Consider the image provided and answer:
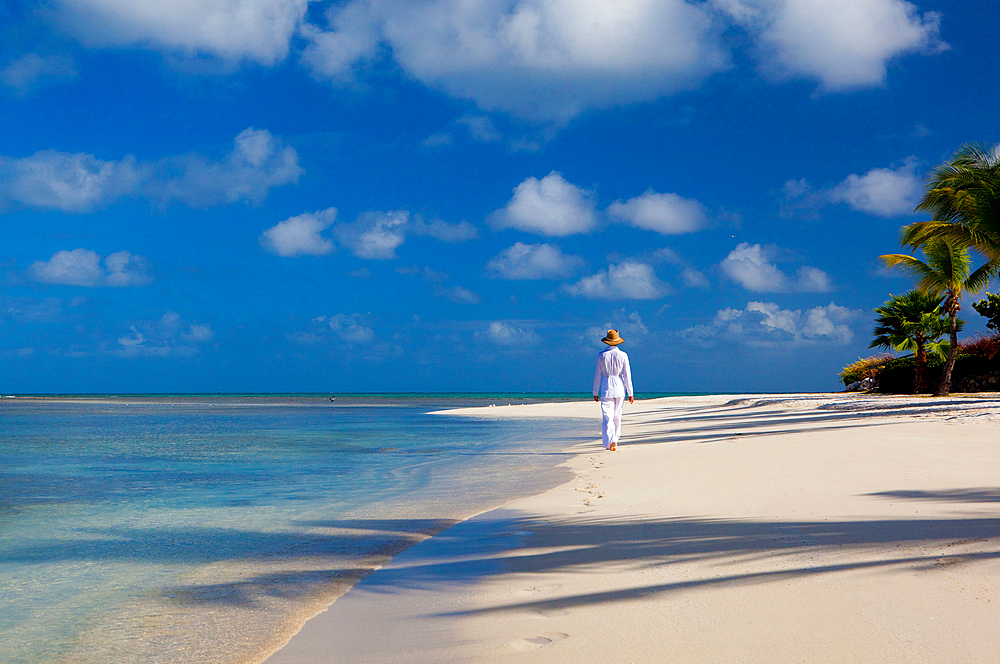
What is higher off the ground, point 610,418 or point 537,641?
point 610,418

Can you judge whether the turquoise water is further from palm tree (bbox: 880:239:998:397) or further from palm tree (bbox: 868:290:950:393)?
palm tree (bbox: 868:290:950:393)

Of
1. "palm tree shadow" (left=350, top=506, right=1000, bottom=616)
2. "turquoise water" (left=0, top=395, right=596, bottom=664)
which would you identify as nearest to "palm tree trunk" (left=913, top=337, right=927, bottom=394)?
"turquoise water" (left=0, top=395, right=596, bottom=664)

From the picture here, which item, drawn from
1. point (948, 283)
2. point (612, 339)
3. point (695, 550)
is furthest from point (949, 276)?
point (695, 550)

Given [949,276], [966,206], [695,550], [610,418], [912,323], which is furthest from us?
[912,323]

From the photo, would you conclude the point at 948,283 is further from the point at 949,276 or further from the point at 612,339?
the point at 612,339

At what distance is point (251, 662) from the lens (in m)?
3.29

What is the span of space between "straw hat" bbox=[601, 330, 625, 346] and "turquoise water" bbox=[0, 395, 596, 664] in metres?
2.22

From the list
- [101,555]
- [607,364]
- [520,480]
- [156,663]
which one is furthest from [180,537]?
[607,364]

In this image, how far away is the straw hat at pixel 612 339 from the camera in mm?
13009

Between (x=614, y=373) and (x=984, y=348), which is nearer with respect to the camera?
(x=614, y=373)

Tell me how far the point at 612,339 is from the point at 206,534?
8.19 metres

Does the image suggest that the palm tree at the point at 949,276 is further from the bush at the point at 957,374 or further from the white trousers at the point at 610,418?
the white trousers at the point at 610,418

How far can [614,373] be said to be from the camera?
12.9 m

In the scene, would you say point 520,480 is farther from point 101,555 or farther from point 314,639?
point 314,639
